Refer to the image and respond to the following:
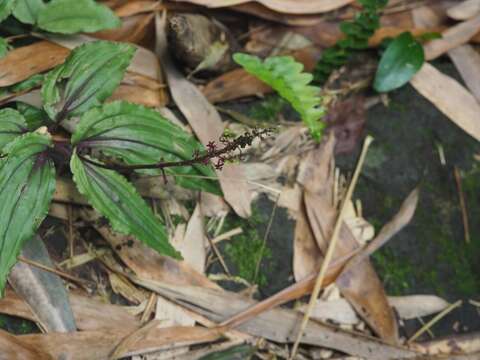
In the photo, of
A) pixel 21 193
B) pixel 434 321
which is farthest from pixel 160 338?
pixel 434 321

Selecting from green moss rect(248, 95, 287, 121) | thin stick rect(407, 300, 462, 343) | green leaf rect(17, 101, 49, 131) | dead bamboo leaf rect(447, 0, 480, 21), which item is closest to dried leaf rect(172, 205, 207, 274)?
green moss rect(248, 95, 287, 121)

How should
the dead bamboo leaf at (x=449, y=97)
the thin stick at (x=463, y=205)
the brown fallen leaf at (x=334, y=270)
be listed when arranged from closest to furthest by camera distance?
the brown fallen leaf at (x=334, y=270) → the thin stick at (x=463, y=205) → the dead bamboo leaf at (x=449, y=97)

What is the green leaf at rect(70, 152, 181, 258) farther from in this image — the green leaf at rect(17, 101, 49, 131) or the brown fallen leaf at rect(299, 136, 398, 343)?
the brown fallen leaf at rect(299, 136, 398, 343)

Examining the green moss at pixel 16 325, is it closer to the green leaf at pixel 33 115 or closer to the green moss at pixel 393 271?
the green leaf at pixel 33 115

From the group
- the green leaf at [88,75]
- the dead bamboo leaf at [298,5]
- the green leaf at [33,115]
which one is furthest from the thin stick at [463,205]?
the green leaf at [33,115]

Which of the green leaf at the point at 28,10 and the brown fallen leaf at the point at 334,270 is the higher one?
the green leaf at the point at 28,10

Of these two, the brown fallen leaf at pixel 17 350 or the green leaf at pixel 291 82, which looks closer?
the brown fallen leaf at pixel 17 350
